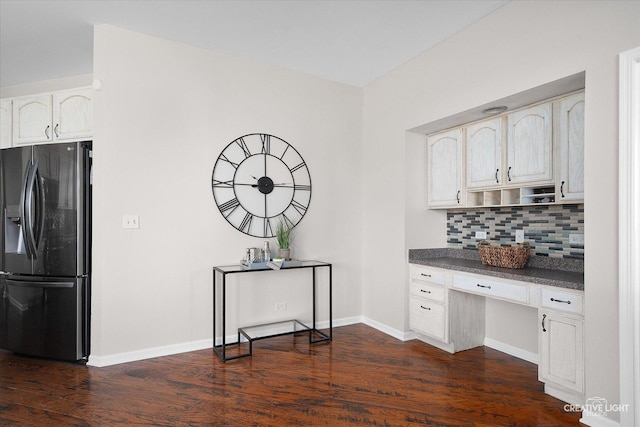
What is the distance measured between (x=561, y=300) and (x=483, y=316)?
1102 mm

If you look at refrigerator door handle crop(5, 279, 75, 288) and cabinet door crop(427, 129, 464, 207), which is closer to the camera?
refrigerator door handle crop(5, 279, 75, 288)

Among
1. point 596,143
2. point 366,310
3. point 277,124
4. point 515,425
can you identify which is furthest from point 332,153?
point 515,425

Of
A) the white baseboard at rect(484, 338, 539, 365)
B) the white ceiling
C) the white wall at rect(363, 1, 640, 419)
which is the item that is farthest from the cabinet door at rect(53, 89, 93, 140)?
the white baseboard at rect(484, 338, 539, 365)

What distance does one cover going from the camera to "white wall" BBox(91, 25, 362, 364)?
2846 millimetres

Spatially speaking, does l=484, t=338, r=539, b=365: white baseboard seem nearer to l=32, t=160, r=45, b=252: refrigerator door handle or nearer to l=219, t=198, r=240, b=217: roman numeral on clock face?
l=219, t=198, r=240, b=217: roman numeral on clock face

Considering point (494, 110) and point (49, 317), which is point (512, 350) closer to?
point (494, 110)

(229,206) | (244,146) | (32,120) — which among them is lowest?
(229,206)

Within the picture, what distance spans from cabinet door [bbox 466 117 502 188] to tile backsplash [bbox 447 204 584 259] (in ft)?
1.26

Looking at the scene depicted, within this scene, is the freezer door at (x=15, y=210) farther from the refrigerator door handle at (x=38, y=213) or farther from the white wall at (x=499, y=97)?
the white wall at (x=499, y=97)

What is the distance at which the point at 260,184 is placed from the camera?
346cm

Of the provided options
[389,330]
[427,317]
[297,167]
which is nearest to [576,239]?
[427,317]

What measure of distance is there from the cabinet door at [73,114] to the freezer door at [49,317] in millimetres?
1430

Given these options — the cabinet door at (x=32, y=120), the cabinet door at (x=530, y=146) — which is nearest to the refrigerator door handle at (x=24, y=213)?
the cabinet door at (x=32, y=120)

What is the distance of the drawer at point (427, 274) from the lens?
312 cm
